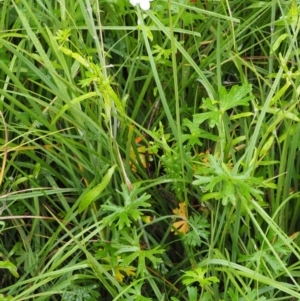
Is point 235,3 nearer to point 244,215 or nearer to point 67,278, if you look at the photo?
point 244,215

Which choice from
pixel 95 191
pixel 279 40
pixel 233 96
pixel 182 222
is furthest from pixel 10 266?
pixel 279 40

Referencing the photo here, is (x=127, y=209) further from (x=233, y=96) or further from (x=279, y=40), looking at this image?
(x=279, y=40)

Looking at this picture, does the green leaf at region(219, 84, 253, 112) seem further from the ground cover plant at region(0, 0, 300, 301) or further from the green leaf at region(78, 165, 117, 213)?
the green leaf at region(78, 165, 117, 213)

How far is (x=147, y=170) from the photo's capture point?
139 centimetres

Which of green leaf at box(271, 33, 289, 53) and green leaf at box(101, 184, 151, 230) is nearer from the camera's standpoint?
green leaf at box(101, 184, 151, 230)

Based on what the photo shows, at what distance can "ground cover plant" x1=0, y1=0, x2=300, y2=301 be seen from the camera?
46.3 inches

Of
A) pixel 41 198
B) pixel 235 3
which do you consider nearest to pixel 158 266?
pixel 41 198

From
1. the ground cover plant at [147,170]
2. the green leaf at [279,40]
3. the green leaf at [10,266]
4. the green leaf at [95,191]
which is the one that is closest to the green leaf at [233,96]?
the ground cover plant at [147,170]

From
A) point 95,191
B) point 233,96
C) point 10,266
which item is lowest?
point 10,266

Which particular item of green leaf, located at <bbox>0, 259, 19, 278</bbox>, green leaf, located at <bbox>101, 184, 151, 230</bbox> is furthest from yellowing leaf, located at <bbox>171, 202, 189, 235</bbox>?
green leaf, located at <bbox>0, 259, 19, 278</bbox>

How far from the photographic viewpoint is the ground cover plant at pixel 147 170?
1.17 metres

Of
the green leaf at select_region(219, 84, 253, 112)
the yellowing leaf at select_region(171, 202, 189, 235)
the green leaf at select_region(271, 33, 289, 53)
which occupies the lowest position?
the yellowing leaf at select_region(171, 202, 189, 235)

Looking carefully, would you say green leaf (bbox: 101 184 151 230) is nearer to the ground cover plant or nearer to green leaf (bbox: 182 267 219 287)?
the ground cover plant

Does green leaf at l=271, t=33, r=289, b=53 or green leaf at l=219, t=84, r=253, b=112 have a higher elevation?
green leaf at l=271, t=33, r=289, b=53
